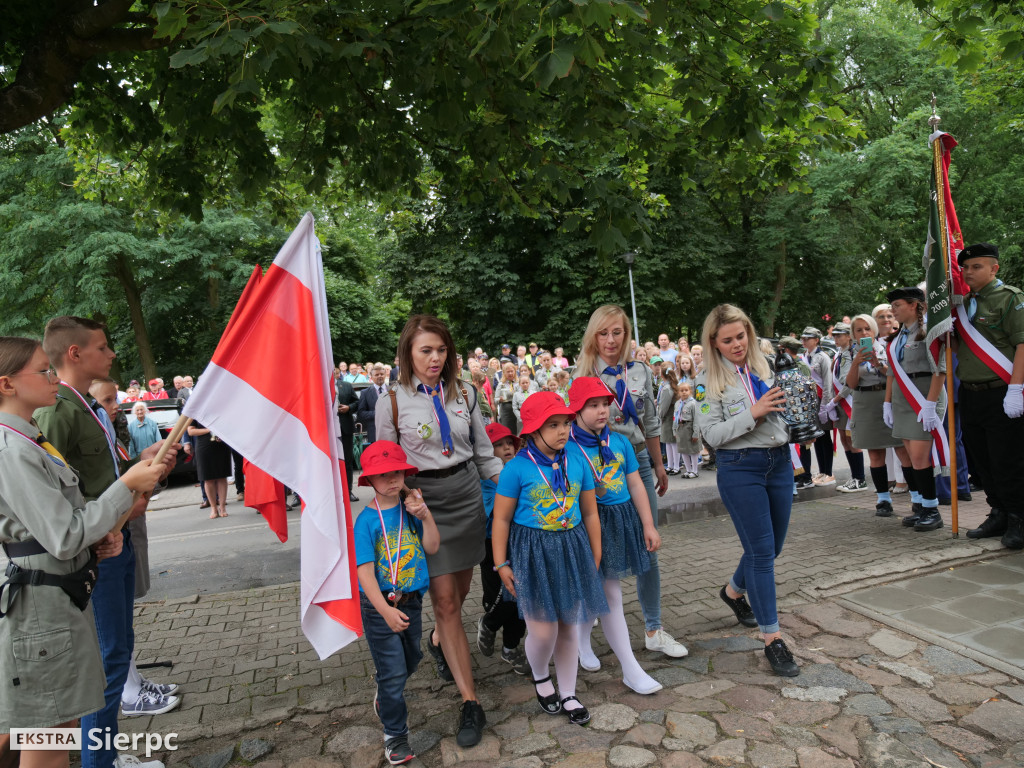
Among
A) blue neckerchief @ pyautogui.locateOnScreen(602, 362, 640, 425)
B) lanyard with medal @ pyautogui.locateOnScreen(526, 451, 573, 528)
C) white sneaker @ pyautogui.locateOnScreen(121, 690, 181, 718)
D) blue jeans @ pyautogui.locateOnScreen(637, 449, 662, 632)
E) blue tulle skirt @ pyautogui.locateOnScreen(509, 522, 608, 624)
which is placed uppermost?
blue neckerchief @ pyautogui.locateOnScreen(602, 362, 640, 425)

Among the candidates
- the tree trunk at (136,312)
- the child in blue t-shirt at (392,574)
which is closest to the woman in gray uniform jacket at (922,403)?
the child in blue t-shirt at (392,574)

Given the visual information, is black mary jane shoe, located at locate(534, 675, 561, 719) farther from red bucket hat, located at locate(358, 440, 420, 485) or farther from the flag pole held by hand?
the flag pole held by hand

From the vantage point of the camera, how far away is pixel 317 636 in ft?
9.26

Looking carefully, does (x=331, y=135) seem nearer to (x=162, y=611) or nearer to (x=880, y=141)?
(x=162, y=611)

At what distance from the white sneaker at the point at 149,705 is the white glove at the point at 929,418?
6.47m

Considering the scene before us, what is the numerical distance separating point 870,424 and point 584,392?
17.1 feet

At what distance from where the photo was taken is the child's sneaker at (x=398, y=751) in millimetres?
3203

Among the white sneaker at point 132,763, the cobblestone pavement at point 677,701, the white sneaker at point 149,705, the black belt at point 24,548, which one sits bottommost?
the cobblestone pavement at point 677,701

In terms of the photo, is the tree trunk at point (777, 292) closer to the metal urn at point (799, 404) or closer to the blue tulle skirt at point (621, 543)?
the metal urn at point (799, 404)

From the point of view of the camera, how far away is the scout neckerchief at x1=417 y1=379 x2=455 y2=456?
12.2 feet

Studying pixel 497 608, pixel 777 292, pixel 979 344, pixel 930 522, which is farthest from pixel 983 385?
pixel 777 292

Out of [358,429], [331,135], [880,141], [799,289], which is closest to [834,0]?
[880,141]

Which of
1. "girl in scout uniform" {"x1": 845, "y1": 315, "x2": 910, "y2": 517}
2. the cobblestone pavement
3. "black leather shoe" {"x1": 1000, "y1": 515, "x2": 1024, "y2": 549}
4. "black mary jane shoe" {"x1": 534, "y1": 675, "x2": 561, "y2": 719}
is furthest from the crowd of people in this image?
"girl in scout uniform" {"x1": 845, "y1": 315, "x2": 910, "y2": 517}

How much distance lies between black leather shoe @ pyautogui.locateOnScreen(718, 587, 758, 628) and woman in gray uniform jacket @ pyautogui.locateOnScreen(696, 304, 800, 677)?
43cm
